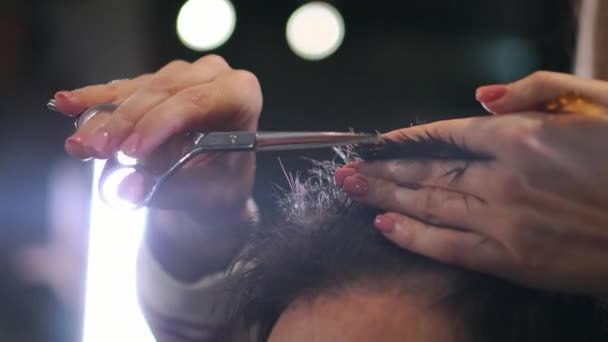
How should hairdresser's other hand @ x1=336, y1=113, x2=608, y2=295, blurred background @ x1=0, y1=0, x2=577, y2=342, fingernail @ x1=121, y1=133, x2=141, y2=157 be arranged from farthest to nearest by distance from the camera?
1. blurred background @ x1=0, y1=0, x2=577, y2=342
2. fingernail @ x1=121, y1=133, x2=141, y2=157
3. hairdresser's other hand @ x1=336, y1=113, x2=608, y2=295

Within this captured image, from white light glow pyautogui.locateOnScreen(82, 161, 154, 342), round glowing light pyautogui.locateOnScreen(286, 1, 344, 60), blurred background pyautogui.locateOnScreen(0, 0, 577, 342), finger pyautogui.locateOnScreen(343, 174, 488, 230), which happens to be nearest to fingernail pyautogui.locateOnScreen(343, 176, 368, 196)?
finger pyautogui.locateOnScreen(343, 174, 488, 230)

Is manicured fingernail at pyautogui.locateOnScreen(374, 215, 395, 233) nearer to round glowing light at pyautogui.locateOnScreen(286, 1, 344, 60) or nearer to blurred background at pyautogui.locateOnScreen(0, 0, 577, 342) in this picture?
blurred background at pyautogui.locateOnScreen(0, 0, 577, 342)

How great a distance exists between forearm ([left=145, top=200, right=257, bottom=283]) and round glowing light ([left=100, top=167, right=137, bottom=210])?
144 millimetres

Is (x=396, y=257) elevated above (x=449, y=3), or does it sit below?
below

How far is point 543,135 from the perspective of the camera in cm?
44

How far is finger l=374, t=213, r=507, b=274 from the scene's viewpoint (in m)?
0.46

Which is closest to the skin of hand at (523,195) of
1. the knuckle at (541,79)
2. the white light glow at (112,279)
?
the knuckle at (541,79)

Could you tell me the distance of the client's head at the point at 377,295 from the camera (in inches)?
19.2

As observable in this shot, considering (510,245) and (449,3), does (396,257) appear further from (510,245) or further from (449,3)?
(449,3)

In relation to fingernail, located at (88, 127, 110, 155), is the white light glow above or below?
below

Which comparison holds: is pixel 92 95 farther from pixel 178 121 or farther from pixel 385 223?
pixel 385 223

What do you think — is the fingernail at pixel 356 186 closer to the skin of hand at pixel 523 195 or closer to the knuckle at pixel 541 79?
the skin of hand at pixel 523 195

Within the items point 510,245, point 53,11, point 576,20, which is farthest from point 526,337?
point 53,11

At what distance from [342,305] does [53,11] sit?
1277 mm
